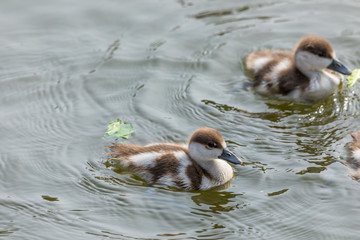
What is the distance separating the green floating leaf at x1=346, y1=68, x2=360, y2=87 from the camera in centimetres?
659

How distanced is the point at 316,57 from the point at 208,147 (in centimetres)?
186

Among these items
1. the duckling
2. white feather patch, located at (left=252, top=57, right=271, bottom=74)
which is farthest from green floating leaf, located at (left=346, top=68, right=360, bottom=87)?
the duckling

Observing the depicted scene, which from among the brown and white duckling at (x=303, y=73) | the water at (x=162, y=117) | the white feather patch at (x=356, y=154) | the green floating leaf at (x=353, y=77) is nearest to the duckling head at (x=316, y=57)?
the brown and white duckling at (x=303, y=73)

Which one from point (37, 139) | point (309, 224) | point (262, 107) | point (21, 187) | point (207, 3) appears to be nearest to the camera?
point (309, 224)

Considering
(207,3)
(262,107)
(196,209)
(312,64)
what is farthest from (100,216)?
(207,3)

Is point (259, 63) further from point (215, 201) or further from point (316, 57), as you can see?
point (215, 201)

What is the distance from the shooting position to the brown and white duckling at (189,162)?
205 inches

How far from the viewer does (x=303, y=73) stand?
6652 mm

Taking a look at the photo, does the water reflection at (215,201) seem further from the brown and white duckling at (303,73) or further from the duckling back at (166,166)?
the brown and white duckling at (303,73)

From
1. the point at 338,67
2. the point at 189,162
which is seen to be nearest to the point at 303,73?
the point at 338,67

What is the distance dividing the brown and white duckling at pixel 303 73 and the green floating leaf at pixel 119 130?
56.6 inches

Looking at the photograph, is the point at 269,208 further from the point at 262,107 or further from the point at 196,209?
the point at 262,107

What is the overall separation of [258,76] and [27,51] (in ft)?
8.38

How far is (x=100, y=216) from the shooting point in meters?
4.95
